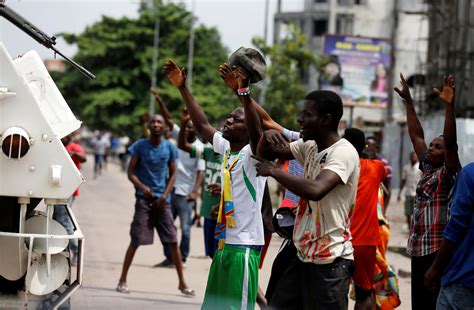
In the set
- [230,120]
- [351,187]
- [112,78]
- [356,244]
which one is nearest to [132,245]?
[356,244]

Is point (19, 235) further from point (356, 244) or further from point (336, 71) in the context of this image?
point (336, 71)

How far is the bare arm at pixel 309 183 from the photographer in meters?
4.60

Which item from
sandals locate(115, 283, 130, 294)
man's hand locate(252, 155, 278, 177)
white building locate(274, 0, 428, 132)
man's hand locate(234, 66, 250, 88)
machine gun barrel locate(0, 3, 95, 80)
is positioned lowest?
sandals locate(115, 283, 130, 294)

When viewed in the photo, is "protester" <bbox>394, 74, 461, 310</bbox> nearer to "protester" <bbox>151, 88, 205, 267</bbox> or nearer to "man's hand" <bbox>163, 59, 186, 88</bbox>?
"man's hand" <bbox>163, 59, 186, 88</bbox>

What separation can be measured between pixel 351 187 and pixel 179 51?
53182 mm

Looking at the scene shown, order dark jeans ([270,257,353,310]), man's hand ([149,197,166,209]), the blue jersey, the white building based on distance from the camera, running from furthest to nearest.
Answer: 1. the white building
2. the blue jersey
3. man's hand ([149,197,166,209])
4. dark jeans ([270,257,353,310])

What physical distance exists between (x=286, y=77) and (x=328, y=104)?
74.9 ft

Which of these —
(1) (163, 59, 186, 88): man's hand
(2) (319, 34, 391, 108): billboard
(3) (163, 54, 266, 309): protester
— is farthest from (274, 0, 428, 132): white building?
(3) (163, 54, 266, 309): protester

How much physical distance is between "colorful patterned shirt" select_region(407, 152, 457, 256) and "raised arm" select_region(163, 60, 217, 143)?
148cm

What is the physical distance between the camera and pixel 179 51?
5747 centimetres

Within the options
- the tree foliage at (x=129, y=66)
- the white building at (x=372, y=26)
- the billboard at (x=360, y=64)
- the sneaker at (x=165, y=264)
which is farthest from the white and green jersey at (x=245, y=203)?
the tree foliage at (x=129, y=66)

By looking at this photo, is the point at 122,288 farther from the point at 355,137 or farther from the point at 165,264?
the point at 355,137

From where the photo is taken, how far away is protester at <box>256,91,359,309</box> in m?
4.82

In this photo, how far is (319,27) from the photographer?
53.8 meters
